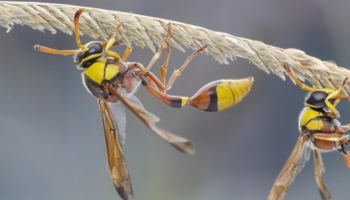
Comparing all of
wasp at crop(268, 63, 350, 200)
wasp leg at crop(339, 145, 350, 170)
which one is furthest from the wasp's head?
wasp leg at crop(339, 145, 350, 170)

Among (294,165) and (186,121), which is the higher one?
(294,165)

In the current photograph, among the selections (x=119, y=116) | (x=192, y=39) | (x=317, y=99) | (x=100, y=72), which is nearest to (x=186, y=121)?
(x=119, y=116)

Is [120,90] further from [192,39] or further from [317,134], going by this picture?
[317,134]

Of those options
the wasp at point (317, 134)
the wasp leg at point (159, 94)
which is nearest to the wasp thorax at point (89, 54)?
the wasp leg at point (159, 94)

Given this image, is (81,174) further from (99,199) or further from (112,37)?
(112,37)

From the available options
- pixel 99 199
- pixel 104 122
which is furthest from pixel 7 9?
pixel 99 199

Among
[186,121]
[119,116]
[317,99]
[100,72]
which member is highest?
[317,99]
